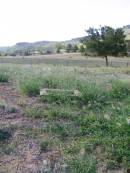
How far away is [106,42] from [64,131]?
44777 mm

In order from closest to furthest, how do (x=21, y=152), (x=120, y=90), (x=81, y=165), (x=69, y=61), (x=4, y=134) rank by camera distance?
(x=81, y=165)
(x=21, y=152)
(x=4, y=134)
(x=120, y=90)
(x=69, y=61)

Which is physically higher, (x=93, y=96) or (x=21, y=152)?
(x=93, y=96)

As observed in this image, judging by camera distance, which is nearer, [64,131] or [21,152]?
[21,152]

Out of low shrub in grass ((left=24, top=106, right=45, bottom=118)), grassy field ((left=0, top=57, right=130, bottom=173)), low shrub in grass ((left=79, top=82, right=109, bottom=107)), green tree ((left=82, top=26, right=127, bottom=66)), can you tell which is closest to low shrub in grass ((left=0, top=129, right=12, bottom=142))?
grassy field ((left=0, top=57, right=130, bottom=173))

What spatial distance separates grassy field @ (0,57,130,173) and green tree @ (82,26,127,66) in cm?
4218

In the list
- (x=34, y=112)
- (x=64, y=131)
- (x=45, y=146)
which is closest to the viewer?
(x=45, y=146)

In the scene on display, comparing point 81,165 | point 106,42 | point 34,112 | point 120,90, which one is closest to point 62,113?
point 34,112

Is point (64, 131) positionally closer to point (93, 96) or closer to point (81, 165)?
point (81, 165)

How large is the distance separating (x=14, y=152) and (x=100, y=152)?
1233mm

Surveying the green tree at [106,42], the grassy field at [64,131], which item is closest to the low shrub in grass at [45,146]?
the grassy field at [64,131]

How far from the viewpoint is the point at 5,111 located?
7.73 metres

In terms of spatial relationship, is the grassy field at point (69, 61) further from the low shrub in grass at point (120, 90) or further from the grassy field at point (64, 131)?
the grassy field at point (64, 131)

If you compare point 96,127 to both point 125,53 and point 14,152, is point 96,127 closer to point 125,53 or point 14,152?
point 14,152

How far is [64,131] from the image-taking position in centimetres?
683
